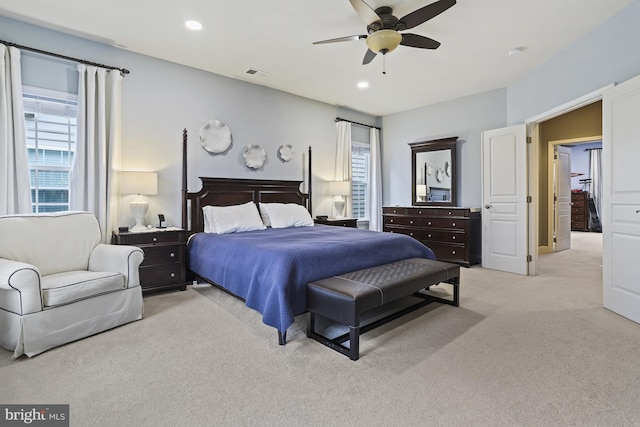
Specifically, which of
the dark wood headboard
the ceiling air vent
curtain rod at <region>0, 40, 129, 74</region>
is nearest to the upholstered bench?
the dark wood headboard

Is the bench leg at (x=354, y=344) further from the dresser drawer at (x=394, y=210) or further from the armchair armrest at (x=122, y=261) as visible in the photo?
the dresser drawer at (x=394, y=210)

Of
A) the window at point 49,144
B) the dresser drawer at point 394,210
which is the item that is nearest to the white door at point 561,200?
the dresser drawer at point 394,210

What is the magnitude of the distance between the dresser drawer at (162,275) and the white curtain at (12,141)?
1253 mm

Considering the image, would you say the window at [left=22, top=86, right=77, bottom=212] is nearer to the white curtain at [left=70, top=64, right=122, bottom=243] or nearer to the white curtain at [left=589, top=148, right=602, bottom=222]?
the white curtain at [left=70, top=64, right=122, bottom=243]

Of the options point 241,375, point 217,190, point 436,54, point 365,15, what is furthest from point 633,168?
point 217,190

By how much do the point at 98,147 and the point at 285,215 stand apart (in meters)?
2.39

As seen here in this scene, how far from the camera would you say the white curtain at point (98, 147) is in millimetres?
3570

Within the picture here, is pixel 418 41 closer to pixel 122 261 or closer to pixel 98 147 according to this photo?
pixel 122 261

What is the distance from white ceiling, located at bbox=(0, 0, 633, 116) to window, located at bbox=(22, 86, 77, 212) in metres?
0.57

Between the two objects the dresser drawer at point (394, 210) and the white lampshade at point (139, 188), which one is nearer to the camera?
the white lampshade at point (139, 188)

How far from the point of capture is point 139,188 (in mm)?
3707

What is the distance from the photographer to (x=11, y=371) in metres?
2.09

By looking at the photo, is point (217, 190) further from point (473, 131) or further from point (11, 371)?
point (473, 131)

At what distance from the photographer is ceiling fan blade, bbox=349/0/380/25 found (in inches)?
100
